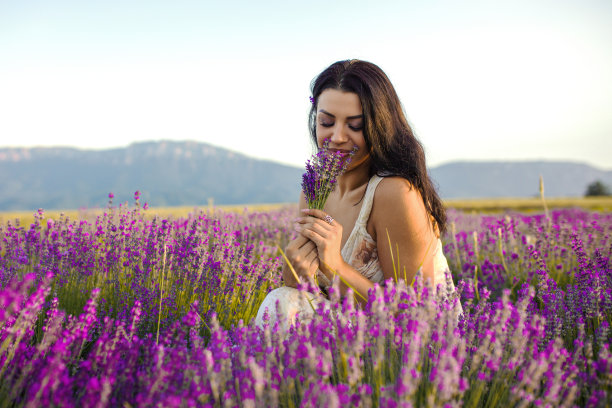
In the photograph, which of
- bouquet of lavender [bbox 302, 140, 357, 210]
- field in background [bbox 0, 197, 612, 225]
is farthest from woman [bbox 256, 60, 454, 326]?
field in background [bbox 0, 197, 612, 225]

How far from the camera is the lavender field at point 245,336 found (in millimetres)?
1228

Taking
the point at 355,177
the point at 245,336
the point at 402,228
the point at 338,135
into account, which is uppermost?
the point at 338,135

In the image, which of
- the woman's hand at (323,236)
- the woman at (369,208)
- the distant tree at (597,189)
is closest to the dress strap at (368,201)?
the woman at (369,208)

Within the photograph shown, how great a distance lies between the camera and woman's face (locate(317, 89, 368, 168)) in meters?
2.39

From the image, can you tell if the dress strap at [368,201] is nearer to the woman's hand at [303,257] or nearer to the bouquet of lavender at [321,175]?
the bouquet of lavender at [321,175]

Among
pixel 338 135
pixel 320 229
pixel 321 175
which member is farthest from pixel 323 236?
pixel 338 135

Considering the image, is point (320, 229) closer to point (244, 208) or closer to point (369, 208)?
point (369, 208)

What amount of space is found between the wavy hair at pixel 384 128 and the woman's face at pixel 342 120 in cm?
4

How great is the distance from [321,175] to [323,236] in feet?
1.07

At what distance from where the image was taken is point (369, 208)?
92.3 inches

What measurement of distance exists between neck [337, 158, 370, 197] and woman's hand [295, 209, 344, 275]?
0.72 metres

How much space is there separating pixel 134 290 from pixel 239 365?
1218 mm

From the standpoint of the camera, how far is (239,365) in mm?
1509

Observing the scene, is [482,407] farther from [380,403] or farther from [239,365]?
[239,365]
